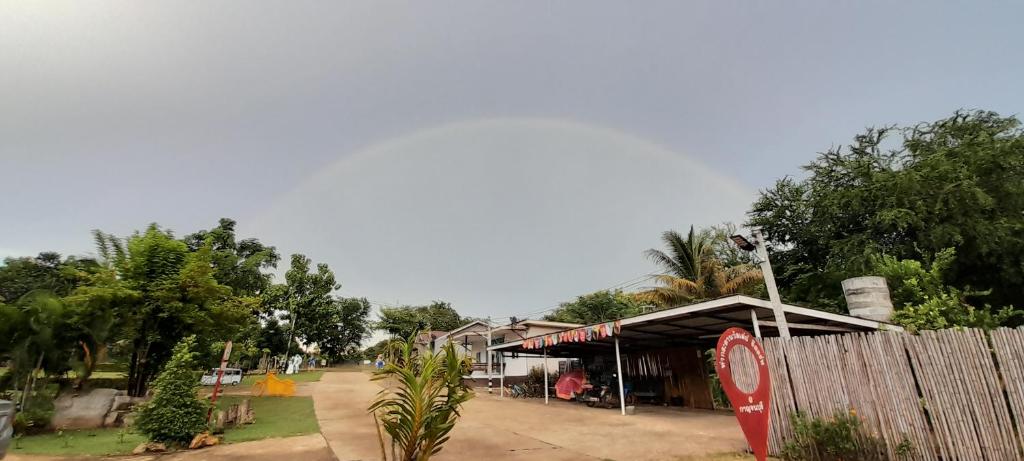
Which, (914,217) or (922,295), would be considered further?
(914,217)

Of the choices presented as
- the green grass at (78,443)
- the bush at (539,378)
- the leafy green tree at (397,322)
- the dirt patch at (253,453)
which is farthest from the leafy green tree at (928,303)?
the leafy green tree at (397,322)

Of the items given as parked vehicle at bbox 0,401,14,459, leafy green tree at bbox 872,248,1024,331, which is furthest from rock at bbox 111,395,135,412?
leafy green tree at bbox 872,248,1024,331

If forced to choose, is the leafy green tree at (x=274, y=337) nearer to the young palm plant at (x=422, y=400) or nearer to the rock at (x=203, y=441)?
the rock at (x=203, y=441)

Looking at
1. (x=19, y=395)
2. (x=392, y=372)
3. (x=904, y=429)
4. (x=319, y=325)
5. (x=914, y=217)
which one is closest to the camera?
(x=392, y=372)

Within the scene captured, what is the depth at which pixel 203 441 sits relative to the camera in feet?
29.3

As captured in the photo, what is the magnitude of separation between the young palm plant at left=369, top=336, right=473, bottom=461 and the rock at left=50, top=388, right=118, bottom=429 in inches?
508

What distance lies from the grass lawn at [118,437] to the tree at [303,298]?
32.8 m

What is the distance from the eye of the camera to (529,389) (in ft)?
76.6

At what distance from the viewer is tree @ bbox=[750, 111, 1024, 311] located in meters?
16.0

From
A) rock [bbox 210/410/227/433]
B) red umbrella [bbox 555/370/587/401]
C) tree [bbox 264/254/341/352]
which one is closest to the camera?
rock [bbox 210/410/227/433]

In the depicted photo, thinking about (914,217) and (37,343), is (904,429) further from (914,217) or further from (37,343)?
(37,343)

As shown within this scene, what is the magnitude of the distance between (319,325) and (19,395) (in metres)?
37.2

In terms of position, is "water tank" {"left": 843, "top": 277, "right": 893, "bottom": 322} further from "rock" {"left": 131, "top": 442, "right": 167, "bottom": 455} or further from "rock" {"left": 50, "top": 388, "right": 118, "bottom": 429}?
"rock" {"left": 50, "top": 388, "right": 118, "bottom": 429}

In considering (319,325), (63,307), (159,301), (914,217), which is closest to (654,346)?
(914,217)
